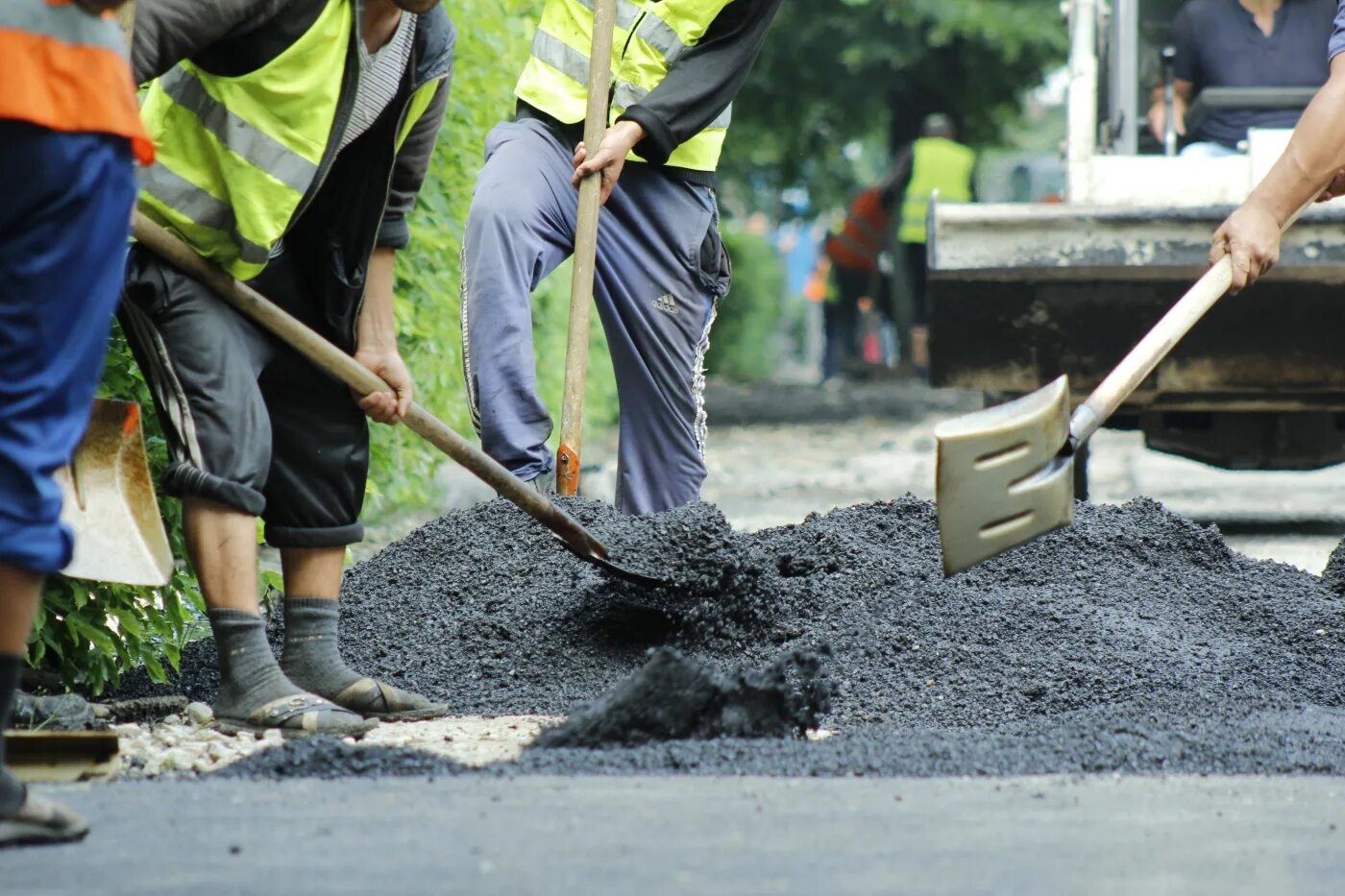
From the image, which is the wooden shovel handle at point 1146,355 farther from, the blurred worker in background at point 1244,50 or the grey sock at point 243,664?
the blurred worker in background at point 1244,50

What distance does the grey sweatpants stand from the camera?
16.3 feet

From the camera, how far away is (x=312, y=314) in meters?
3.96

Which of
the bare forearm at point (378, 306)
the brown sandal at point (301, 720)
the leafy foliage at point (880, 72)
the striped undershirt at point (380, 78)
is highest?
the leafy foliage at point (880, 72)

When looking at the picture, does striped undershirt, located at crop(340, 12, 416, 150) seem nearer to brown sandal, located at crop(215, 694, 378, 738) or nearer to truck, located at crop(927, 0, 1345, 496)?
brown sandal, located at crop(215, 694, 378, 738)

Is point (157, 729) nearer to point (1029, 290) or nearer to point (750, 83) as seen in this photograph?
point (1029, 290)

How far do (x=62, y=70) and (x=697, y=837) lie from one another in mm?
1304

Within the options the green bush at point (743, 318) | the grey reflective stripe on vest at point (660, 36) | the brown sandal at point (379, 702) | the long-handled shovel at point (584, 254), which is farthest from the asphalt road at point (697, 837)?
the green bush at point (743, 318)

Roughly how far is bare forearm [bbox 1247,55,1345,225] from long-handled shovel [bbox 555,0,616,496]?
163 centimetres

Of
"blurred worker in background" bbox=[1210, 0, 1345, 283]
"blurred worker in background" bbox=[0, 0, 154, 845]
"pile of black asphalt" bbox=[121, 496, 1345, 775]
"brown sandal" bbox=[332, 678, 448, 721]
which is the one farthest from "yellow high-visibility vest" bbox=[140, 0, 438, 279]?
"blurred worker in background" bbox=[1210, 0, 1345, 283]

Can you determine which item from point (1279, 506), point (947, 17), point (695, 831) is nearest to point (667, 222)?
point (695, 831)

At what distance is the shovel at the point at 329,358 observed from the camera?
3576 mm

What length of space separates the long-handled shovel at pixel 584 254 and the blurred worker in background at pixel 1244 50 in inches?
126

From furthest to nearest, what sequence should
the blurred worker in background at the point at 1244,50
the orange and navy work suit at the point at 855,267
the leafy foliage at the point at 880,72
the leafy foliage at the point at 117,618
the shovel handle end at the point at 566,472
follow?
the orange and navy work suit at the point at 855,267 → the leafy foliage at the point at 880,72 → the blurred worker in background at the point at 1244,50 → the shovel handle end at the point at 566,472 → the leafy foliage at the point at 117,618

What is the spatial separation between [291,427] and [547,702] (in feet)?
2.60
